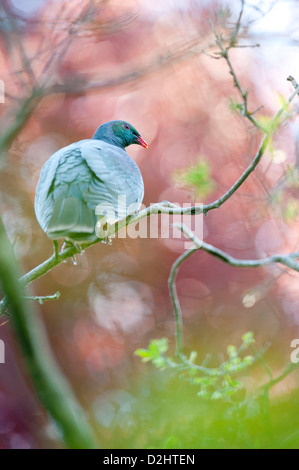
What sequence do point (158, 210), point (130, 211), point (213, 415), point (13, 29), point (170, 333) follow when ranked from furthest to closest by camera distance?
point (170, 333) < point (130, 211) < point (13, 29) < point (158, 210) < point (213, 415)

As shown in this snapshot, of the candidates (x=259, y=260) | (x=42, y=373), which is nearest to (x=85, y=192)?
(x=259, y=260)

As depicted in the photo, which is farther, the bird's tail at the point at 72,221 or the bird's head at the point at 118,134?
the bird's head at the point at 118,134

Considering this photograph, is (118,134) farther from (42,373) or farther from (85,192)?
(42,373)

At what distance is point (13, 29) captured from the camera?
2.10m

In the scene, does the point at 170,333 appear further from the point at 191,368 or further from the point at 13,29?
the point at 13,29

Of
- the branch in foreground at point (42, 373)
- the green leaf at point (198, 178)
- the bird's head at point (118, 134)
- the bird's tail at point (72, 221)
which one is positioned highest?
the bird's head at point (118, 134)

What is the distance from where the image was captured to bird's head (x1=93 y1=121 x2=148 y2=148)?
311cm

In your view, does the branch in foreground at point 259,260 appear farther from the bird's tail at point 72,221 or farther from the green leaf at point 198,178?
the bird's tail at point 72,221

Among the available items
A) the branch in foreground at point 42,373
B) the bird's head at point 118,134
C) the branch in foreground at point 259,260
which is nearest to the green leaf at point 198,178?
the branch in foreground at point 259,260

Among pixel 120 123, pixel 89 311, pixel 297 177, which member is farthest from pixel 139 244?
pixel 297 177

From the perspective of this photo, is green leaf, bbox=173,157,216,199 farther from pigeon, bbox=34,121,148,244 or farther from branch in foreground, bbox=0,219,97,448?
branch in foreground, bbox=0,219,97,448

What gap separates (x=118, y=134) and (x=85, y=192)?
1240 millimetres

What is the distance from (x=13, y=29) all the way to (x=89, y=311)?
2.00 metres

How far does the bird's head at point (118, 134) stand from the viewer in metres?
3.11
